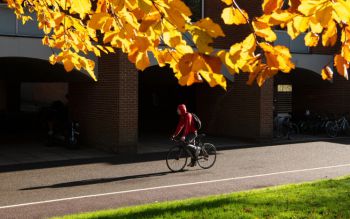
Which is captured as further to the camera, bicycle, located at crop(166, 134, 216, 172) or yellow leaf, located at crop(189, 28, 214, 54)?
bicycle, located at crop(166, 134, 216, 172)

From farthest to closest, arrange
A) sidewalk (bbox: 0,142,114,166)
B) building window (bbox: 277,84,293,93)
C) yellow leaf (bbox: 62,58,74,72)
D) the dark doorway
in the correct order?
the dark doorway
building window (bbox: 277,84,293,93)
sidewalk (bbox: 0,142,114,166)
yellow leaf (bbox: 62,58,74,72)

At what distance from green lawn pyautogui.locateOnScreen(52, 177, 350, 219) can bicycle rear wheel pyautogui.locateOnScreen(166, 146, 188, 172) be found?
3849 millimetres

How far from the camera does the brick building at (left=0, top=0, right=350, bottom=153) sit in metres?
16.1

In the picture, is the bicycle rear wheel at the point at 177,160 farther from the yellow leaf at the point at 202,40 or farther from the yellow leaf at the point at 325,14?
the yellow leaf at the point at 325,14

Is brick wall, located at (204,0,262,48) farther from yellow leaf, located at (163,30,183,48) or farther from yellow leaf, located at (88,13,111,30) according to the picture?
yellow leaf, located at (163,30,183,48)

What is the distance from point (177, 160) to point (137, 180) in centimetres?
156

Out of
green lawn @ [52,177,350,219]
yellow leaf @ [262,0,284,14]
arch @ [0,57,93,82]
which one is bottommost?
green lawn @ [52,177,350,219]

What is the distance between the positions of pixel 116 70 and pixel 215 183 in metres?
6.71

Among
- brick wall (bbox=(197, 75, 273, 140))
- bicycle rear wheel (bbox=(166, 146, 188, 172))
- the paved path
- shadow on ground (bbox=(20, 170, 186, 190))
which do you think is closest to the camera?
the paved path

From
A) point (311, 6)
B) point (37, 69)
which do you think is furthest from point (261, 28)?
point (37, 69)

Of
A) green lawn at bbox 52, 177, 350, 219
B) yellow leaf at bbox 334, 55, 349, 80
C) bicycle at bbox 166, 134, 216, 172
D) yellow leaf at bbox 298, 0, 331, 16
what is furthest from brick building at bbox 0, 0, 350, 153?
yellow leaf at bbox 298, 0, 331, 16

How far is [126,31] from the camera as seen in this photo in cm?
328

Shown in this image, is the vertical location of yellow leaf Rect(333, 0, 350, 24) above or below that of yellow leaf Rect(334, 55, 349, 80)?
above

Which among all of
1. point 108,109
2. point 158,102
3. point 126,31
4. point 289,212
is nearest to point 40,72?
point 108,109
